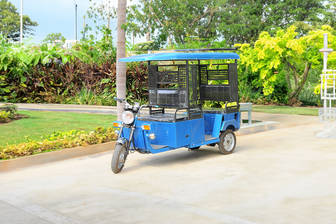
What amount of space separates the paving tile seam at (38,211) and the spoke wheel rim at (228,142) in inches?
180

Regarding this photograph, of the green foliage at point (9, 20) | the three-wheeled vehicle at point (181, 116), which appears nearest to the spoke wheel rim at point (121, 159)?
the three-wheeled vehicle at point (181, 116)

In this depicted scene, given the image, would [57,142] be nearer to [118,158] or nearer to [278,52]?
[118,158]

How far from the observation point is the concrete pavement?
5579 millimetres

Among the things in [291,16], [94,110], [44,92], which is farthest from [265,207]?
[291,16]

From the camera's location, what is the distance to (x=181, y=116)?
8.88 meters

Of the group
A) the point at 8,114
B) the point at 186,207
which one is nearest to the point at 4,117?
the point at 8,114

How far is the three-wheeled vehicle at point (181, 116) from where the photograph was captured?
821 centimetres

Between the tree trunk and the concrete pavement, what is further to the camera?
the tree trunk

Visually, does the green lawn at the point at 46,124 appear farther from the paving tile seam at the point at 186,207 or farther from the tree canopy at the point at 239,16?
the tree canopy at the point at 239,16

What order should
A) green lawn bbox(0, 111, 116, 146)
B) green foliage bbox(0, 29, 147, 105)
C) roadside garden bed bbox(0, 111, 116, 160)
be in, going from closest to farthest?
1. roadside garden bed bbox(0, 111, 116, 160)
2. green lawn bbox(0, 111, 116, 146)
3. green foliage bbox(0, 29, 147, 105)

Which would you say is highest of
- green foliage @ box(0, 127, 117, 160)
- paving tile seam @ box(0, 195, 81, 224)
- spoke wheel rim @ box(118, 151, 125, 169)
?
green foliage @ box(0, 127, 117, 160)

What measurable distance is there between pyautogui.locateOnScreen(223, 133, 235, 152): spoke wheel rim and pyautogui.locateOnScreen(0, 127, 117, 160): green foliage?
2541 millimetres

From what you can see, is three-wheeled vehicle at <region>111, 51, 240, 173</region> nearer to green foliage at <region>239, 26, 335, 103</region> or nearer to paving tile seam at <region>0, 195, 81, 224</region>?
paving tile seam at <region>0, 195, 81, 224</region>

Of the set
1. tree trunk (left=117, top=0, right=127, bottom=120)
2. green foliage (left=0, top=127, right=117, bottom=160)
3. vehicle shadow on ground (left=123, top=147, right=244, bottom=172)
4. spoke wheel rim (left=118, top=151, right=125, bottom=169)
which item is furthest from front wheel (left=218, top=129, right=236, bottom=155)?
tree trunk (left=117, top=0, right=127, bottom=120)
